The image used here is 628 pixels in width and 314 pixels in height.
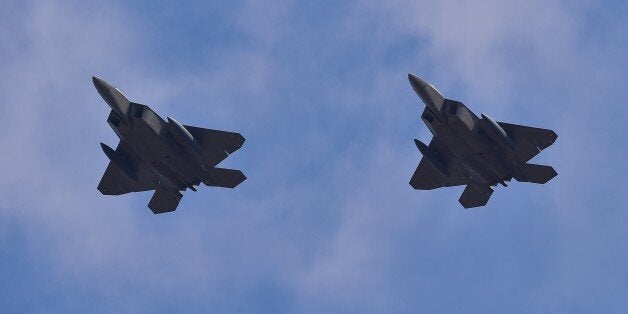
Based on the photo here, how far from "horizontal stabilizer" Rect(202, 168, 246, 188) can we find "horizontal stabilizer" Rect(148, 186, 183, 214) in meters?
3.13

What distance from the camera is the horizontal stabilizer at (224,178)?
81.9 metres

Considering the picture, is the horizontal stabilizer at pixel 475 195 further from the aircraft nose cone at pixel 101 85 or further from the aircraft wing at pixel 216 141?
the aircraft nose cone at pixel 101 85

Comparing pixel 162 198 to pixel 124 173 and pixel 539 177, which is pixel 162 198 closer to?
pixel 124 173

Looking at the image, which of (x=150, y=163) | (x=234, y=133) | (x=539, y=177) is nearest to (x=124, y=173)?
(x=150, y=163)

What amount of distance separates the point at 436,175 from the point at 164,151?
63.7 ft

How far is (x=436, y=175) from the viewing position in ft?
283

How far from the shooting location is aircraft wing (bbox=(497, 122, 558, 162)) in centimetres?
7956

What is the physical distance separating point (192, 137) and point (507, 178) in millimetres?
20877

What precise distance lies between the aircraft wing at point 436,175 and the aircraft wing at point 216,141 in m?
13.4

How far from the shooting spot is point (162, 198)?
3334 inches

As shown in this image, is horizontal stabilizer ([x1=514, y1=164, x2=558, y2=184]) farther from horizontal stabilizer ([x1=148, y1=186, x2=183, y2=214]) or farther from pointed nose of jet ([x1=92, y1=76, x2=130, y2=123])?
pointed nose of jet ([x1=92, y1=76, x2=130, y2=123])

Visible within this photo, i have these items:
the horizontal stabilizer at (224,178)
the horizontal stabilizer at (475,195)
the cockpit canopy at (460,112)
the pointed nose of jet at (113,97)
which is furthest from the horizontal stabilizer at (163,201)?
the horizontal stabilizer at (475,195)

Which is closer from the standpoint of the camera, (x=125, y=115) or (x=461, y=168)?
(x=125, y=115)

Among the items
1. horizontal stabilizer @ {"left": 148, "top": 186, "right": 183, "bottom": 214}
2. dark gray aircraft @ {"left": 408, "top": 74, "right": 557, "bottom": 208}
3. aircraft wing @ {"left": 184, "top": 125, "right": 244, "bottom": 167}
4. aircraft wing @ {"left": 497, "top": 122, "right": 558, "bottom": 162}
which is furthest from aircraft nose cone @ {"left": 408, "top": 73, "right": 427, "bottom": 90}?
horizontal stabilizer @ {"left": 148, "top": 186, "right": 183, "bottom": 214}
